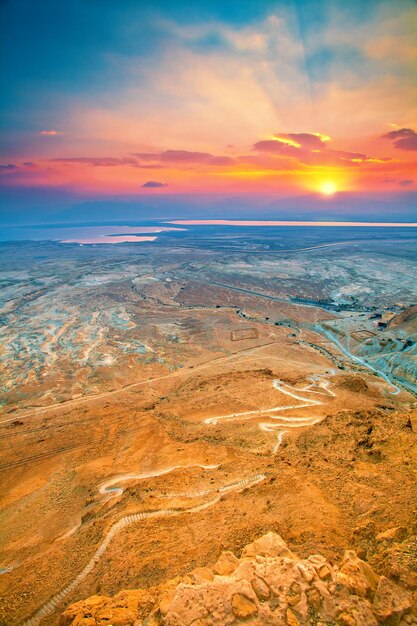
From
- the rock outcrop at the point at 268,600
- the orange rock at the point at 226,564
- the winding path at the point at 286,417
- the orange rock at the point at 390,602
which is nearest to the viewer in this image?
the orange rock at the point at 390,602

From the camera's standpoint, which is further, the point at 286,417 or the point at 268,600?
the point at 286,417

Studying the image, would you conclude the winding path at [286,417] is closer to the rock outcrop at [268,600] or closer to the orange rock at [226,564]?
the orange rock at [226,564]

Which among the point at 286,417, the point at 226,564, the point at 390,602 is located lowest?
the point at 286,417

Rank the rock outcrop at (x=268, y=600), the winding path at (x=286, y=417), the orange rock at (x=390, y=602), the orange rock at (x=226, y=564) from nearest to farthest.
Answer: the orange rock at (x=390, y=602) < the rock outcrop at (x=268, y=600) < the orange rock at (x=226, y=564) < the winding path at (x=286, y=417)

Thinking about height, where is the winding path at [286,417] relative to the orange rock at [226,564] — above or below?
below

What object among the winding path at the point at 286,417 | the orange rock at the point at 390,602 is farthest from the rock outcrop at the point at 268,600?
the winding path at the point at 286,417

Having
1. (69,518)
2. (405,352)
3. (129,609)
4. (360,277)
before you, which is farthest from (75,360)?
(360,277)

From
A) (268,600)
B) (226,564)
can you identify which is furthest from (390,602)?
(226,564)

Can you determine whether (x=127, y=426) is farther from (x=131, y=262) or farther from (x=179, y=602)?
(x=131, y=262)

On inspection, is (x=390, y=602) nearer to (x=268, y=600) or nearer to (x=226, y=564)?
(x=268, y=600)
